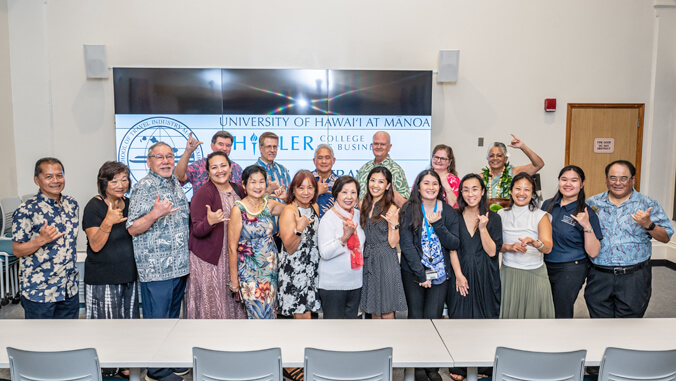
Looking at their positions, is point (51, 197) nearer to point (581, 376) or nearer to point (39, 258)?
point (39, 258)

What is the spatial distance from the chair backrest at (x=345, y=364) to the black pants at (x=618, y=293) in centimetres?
199

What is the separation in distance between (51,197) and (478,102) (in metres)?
5.23

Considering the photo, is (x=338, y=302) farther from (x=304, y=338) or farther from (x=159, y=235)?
(x=159, y=235)

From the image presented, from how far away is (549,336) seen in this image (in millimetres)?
2625

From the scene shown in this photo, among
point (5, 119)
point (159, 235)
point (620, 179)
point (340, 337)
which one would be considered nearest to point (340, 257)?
point (340, 337)

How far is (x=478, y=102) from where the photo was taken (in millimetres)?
6695

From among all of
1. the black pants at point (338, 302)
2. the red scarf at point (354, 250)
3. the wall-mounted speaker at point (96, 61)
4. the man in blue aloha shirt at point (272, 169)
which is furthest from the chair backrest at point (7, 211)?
the red scarf at point (354, 250)

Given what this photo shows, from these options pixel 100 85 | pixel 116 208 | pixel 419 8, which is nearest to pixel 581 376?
pixel 116 208

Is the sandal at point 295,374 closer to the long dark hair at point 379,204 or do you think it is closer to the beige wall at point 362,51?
the long dark hair at point 379,204

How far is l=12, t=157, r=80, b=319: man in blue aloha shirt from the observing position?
Result: 10.3 feet

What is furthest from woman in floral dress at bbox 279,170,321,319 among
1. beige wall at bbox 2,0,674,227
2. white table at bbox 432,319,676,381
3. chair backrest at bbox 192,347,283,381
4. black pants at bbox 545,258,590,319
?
beige wall at bbox 2,0,674,227

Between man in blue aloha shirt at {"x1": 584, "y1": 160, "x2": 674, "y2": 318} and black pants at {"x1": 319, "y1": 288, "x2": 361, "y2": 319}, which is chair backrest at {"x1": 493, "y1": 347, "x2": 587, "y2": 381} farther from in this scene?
man in blue aloha shirt at {"x1": 584, "y1": 160, "x2": 674, "y2": 318}

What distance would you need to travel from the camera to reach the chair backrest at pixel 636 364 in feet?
7.32

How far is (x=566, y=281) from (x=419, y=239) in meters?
1.09
